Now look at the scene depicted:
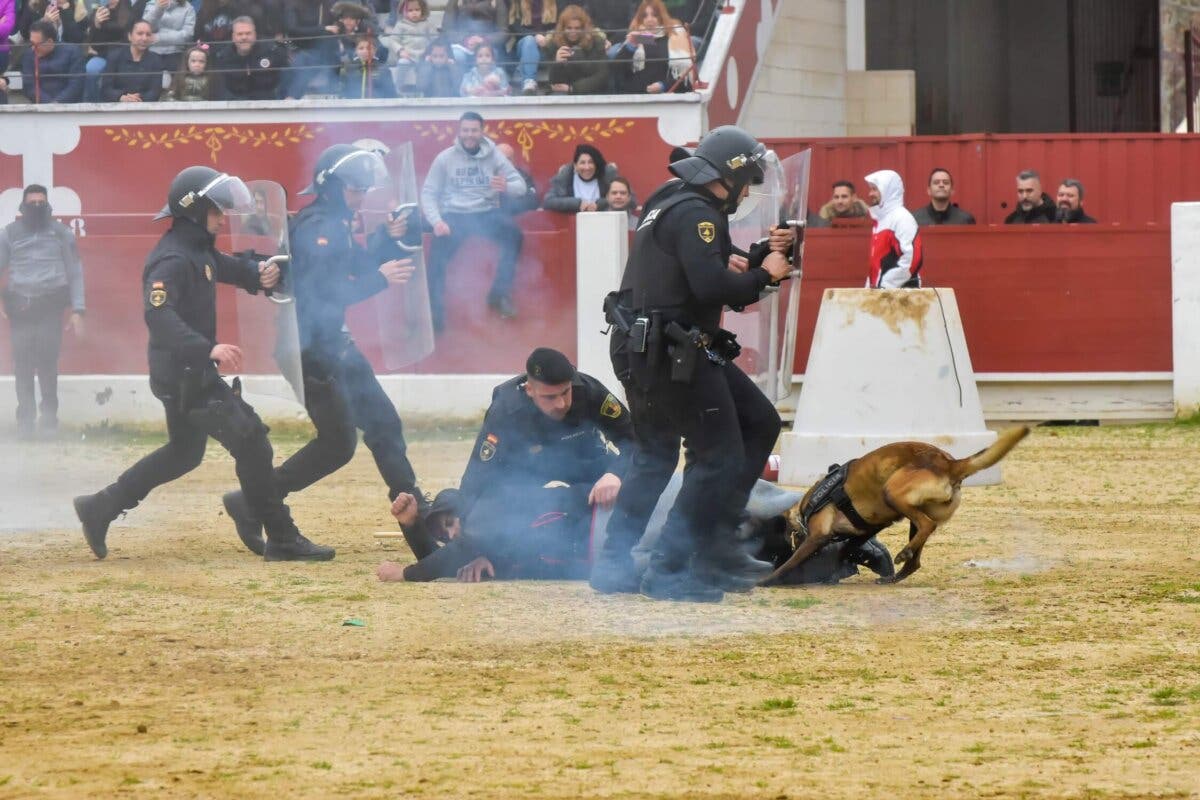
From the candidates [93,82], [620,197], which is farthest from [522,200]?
[93,82]

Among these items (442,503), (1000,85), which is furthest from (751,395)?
(1000,85)

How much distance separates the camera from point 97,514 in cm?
866

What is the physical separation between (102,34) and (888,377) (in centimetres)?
956

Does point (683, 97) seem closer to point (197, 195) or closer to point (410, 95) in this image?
point (410, 95)

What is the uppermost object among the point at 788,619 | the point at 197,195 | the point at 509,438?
the point at 197,195

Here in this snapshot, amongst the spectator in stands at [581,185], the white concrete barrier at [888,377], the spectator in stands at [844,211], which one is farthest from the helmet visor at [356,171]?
the spectator in stands at [844,211]

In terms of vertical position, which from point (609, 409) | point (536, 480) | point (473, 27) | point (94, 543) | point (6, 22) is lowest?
point (94, 543)

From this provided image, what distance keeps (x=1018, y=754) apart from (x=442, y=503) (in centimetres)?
358

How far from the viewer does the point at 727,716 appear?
528 cm

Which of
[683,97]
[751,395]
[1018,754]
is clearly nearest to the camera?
[1018,754]

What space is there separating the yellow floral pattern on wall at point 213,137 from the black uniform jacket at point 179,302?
9037 millimetres

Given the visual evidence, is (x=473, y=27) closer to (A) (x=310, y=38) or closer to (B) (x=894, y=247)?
(A) (x=310, y=38)

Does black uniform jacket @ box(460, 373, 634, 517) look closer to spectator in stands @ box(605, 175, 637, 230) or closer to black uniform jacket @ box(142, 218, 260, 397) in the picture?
black uniform jacket @ box(142, 218, 260, 397)

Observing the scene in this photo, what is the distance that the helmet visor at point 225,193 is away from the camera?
334 inches
